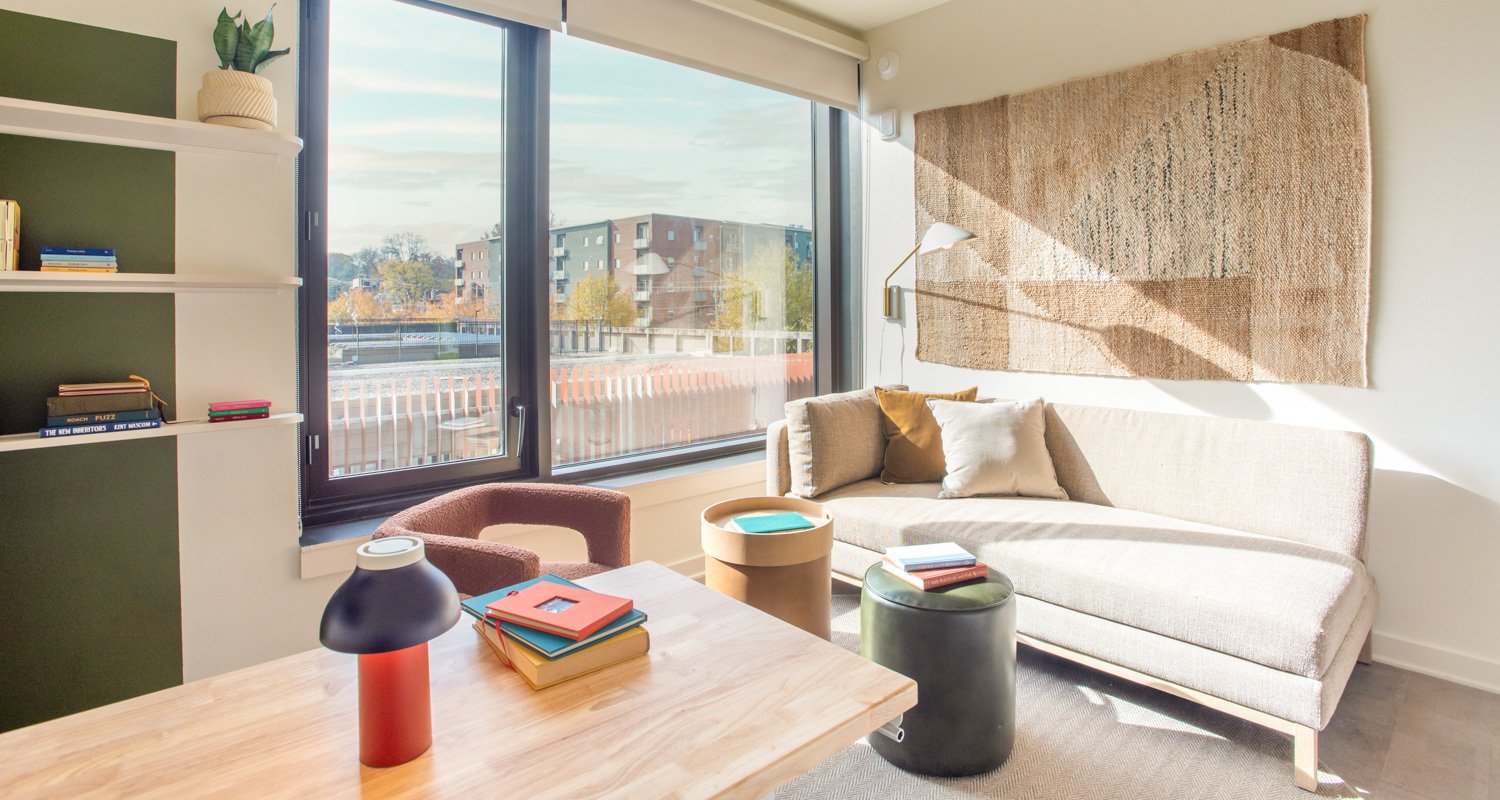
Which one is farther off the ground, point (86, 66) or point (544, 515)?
point (86, 66)

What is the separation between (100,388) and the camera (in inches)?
73.3

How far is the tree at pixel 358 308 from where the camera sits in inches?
96.3

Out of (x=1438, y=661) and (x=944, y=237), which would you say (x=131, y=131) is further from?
(x=1438, y=661)

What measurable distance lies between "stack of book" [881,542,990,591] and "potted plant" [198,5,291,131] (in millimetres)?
2028

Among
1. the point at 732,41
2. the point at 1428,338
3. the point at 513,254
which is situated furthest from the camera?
the point at 732,41

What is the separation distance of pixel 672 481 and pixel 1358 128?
109 inches

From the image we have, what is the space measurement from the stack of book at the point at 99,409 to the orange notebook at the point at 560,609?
3.76 ft

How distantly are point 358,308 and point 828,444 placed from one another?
178cm

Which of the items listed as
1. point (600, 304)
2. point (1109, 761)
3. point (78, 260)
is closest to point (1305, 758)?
point (1109, 761)

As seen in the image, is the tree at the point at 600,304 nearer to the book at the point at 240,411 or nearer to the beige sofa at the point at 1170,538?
the beige sofa at the point at 1170,538

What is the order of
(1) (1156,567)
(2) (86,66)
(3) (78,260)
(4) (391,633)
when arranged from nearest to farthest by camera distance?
(4) (391,633), (3) (78,260), (2) (86,66), (1) (1156,567)

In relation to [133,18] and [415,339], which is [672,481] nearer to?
[415,339]

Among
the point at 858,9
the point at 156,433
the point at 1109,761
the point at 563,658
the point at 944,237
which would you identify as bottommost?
the point at 1109,761

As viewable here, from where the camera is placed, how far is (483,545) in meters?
1.86
